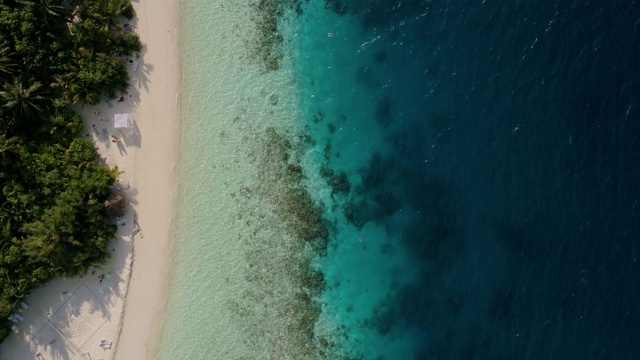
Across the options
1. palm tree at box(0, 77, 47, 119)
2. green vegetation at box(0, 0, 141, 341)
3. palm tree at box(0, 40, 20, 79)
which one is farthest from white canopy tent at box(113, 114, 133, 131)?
palm tree at box(0, 40, 20, 79)

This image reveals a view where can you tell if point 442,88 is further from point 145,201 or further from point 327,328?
point 145,201

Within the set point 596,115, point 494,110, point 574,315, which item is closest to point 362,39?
point 494,110

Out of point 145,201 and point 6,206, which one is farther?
point 145,201

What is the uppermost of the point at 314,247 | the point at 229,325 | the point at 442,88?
the point at 442,88

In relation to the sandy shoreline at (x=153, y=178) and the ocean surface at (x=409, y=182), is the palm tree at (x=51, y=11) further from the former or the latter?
the ocean surface at (x=409, y=182)

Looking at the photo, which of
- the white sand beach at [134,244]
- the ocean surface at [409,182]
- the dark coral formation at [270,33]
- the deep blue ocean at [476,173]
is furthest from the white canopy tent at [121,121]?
the deep blue ocean at [476,173]
